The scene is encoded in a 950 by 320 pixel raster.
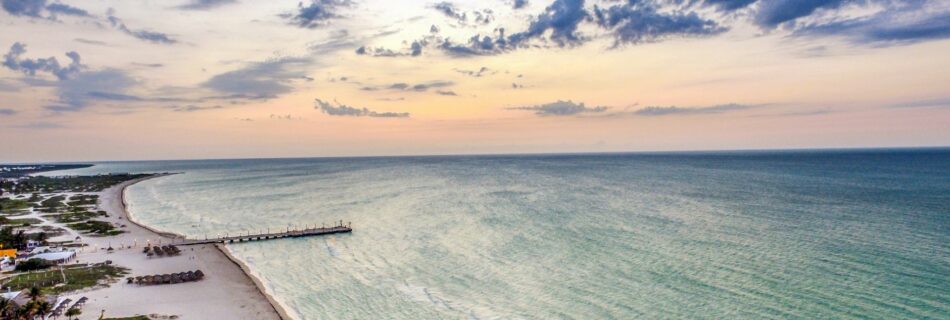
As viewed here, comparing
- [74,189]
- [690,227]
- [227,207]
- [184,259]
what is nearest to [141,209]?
[227,207]

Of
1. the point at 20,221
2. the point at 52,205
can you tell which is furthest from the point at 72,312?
the point at 52,205

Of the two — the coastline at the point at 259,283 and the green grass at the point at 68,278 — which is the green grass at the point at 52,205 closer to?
the coastline at the point at 259,283

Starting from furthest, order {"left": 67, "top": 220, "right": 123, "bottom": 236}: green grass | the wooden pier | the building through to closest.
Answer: {"left": 67, "top": 220, "right": 123, "bottom": 236}: green grass
the wooden pier
the building

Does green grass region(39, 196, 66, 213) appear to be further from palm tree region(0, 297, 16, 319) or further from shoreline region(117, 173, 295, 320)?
palm tree region(0, 297, 16, 319)

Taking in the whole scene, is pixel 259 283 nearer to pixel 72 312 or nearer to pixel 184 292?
pixel 184 292

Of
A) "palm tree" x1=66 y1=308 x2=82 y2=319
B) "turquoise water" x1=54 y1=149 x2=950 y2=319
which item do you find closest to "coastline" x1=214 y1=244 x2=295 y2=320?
"turquoise water" x1=54 y1=149 x2=950 y2=319

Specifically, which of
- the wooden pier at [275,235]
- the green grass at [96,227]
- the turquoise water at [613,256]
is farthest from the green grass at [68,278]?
the green grass at [96,227]

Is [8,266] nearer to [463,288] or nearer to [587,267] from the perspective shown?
[463,288]
